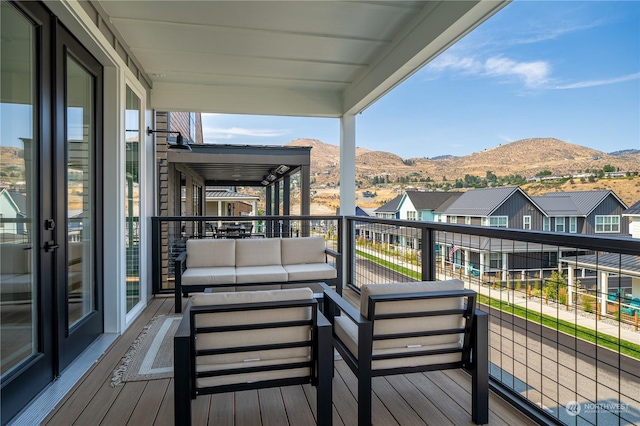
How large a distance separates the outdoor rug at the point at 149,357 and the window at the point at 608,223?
9.87 ft

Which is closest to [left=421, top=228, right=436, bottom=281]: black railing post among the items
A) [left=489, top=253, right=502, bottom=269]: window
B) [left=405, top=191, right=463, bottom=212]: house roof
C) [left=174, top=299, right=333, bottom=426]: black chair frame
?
[left=489, top=253, right=502, bottom=269]: window

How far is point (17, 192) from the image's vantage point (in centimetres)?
206

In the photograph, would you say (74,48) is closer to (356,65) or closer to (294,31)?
(294,31)

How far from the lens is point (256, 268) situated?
4.14 meters

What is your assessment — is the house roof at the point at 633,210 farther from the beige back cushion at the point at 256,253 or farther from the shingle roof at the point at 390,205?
the beige back cushion at the point at 256,253

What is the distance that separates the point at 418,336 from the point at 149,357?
2.03m

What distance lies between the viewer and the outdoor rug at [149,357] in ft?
8.25

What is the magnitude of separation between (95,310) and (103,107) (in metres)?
1.74

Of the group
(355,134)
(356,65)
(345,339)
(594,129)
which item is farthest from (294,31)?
(594,129)

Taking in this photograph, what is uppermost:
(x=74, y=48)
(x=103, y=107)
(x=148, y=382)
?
(x=74, y=48)

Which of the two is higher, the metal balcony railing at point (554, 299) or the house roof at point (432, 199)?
the house roof at point (432, 199)

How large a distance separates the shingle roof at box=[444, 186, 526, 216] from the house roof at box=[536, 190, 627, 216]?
0.42 m

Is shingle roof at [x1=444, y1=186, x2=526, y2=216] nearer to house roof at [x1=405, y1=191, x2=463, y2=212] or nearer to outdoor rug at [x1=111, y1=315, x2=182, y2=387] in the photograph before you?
house roof at [x1=405, y1=191, x2=463, y2=212]

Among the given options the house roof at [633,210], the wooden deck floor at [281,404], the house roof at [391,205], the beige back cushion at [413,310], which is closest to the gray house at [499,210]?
the house roof at [633,210]
